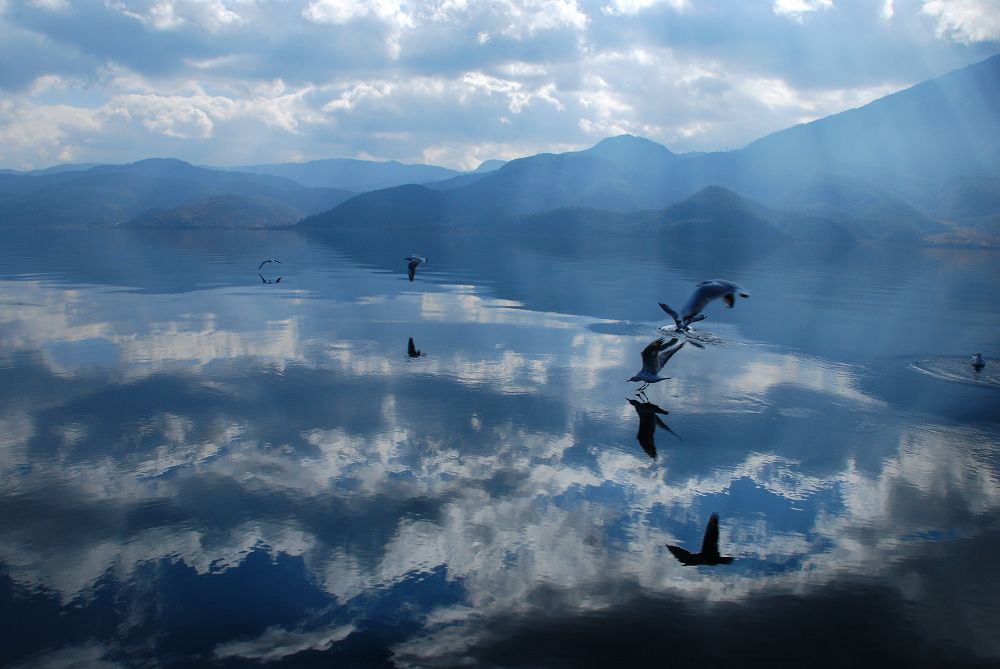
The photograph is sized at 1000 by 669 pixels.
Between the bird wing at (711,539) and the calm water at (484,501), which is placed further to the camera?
the bird wing at (711,539)

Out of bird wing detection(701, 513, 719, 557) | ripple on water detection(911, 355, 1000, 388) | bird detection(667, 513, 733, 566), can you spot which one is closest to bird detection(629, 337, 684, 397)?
bird wing detection(701, 513, 719, 557)

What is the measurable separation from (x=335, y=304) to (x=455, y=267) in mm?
50552

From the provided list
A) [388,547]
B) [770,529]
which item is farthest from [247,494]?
[770,529]

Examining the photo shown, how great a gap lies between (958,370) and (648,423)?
23.1 m

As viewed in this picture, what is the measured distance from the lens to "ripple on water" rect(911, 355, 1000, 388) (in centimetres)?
3722

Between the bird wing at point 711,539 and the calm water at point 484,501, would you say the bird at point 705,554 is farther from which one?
the calm water at point 484,501

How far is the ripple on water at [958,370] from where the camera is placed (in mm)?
37219

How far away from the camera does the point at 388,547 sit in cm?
1792

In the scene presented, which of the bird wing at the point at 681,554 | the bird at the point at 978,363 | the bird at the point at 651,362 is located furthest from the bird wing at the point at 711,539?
the bird at the point at 978,363

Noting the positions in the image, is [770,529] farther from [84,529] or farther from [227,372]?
[227,372]

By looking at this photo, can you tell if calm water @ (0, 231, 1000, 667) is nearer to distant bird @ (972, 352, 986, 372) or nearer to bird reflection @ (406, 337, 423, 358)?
bird reflection @ (406, 337, 423, 358)

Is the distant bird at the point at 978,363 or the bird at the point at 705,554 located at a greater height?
the distant bird at the point at 978,363

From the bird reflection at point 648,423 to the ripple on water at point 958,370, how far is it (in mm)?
18878

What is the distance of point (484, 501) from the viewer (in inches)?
816
